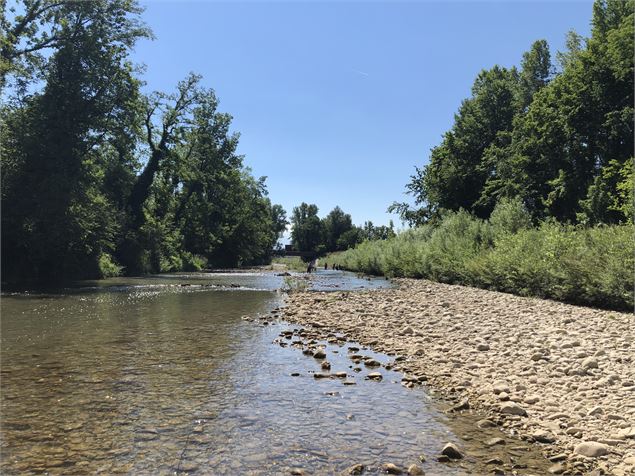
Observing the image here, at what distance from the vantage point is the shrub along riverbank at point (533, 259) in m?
14.7

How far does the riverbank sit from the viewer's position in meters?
5.86

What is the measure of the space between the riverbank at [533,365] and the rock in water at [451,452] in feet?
3.33

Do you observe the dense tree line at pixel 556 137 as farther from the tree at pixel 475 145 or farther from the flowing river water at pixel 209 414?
the flowing river water at pixel 209 414

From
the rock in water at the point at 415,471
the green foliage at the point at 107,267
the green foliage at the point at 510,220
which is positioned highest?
the green foliage at the point at 510,220

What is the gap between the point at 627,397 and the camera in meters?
6.72

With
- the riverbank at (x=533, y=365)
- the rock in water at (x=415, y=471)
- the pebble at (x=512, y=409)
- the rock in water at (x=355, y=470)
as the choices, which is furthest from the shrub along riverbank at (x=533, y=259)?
the rock in water at (x=355, y=470)

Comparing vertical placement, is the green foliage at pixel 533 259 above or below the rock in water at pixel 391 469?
above

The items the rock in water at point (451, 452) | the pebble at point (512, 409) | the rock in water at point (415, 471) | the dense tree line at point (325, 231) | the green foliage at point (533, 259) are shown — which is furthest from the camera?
the dense tree line at point (325, 231)

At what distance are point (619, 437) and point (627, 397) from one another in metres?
1.36

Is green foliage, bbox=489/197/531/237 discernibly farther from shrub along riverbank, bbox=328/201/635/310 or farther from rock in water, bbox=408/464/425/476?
rock in water, bbox=408/464/425/476

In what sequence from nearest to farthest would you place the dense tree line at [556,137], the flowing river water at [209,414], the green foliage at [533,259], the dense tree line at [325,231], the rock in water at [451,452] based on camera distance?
the flowing river water at [209,414], the rock in water at [451,452], the green foliage at [533,259], the dense tree line at [556,137], the dense tree line at [325,231]

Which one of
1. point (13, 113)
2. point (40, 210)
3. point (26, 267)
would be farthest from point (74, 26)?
point (26, 267)

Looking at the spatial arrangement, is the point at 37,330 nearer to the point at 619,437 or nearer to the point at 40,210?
the point at 619,437

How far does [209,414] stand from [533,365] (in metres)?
5.91
